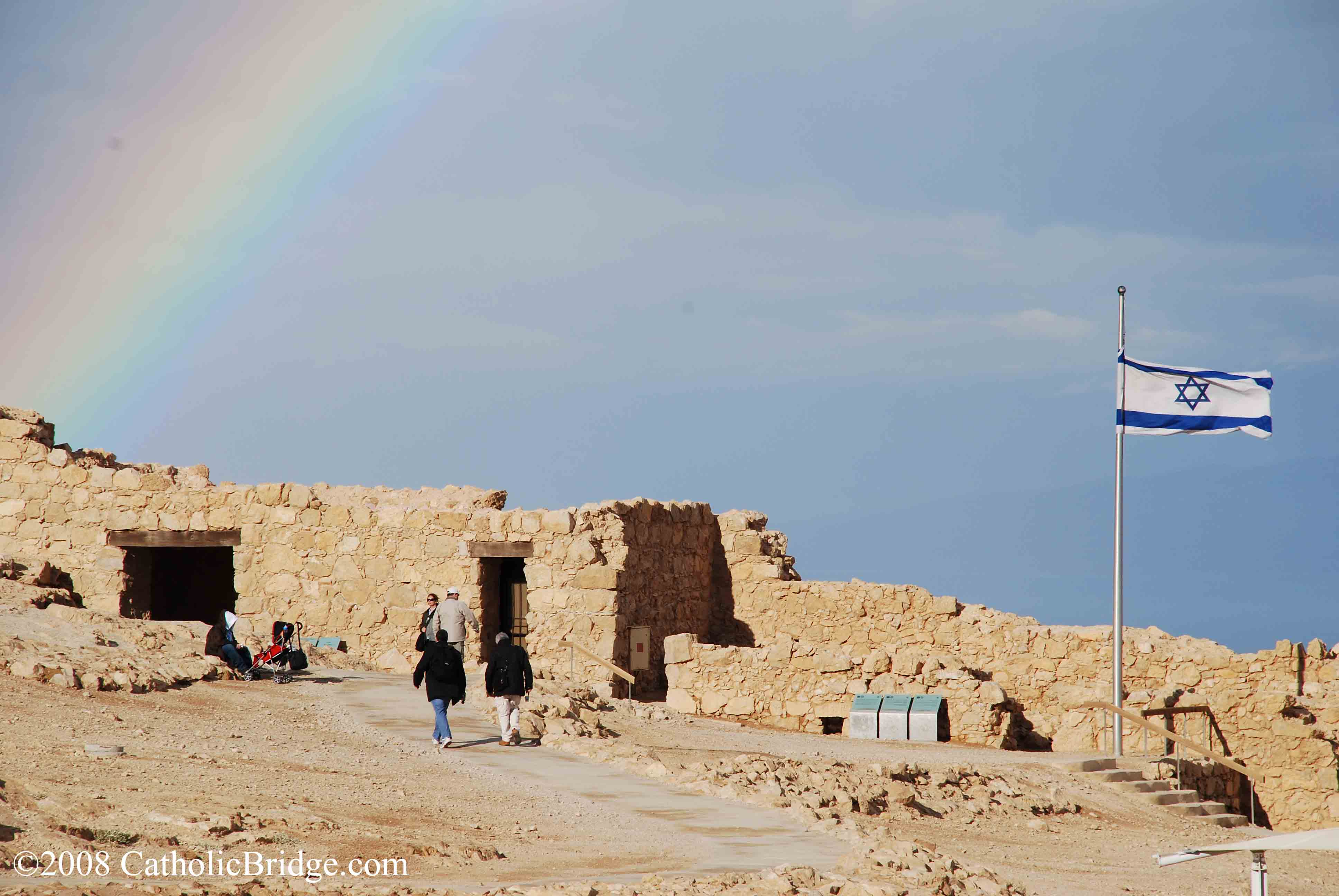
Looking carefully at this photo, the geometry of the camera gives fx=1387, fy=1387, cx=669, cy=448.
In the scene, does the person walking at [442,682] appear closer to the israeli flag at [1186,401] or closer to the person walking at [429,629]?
the person walking at [429,629]

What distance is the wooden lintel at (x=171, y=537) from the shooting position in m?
20.0

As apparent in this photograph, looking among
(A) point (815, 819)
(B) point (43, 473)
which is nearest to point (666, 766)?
(A) point (815, 819)

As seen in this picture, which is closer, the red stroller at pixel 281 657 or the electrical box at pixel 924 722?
the red stroller at pixel 281 657

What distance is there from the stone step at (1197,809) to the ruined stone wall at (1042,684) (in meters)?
2.14

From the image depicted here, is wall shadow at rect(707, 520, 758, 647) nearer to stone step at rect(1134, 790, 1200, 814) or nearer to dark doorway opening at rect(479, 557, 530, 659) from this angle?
dark doorway opening at rect(479, 557, 530, 659)

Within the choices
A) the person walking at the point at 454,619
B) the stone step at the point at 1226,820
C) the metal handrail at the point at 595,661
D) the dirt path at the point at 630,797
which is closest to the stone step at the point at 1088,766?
the stone step at the point at 1226,820

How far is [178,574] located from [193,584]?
1.51ft

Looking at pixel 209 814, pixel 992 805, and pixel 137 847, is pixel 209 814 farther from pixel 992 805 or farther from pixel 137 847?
pixel 992 805

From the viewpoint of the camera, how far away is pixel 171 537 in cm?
2005

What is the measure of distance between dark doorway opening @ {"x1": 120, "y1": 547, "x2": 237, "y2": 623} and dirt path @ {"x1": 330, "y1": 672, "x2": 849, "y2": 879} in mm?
9187

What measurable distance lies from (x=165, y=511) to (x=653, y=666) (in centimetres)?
750

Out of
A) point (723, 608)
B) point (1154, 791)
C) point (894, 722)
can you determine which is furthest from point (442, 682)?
point (723, 608)

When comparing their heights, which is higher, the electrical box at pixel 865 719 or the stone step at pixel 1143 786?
the electrical box at pixel 865 719

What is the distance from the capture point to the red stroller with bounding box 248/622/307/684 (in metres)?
15.8
